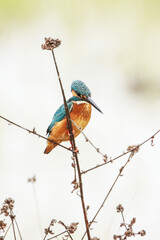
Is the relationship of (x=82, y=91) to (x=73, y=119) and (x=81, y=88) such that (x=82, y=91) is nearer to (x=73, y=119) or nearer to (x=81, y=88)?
(x=81, y=88)

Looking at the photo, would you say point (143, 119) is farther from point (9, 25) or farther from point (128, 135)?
point (9, 25)

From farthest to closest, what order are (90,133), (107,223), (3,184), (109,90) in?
(109,90)
(90,133)
(3,184)
(107,223)

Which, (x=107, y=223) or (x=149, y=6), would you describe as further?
(x=149, y=6)

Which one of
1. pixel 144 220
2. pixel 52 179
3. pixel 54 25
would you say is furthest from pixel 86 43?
pixel 144 220

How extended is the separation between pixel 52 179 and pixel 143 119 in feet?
5.07

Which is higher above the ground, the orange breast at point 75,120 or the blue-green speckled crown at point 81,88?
the blue-green speckled crown at point 81,88

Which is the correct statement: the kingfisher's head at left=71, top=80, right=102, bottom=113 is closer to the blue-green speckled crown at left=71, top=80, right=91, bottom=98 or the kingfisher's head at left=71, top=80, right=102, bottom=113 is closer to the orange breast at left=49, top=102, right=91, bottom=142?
the blue-green speckled crown at left=71, top=80, right=91, bottom=98

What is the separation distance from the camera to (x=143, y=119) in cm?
562

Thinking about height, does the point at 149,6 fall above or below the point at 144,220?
above

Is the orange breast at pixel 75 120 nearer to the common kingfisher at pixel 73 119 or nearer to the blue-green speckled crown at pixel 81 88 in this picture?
the common kingfisher at pixel 73 119

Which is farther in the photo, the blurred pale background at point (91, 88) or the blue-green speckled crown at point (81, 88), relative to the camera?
the blurred pale background at point (91, 88)

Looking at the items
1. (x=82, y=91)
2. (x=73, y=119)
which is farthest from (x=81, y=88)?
(x=73, y=119)

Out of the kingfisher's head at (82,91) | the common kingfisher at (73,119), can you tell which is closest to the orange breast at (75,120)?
the common kingfisher at (73,119)

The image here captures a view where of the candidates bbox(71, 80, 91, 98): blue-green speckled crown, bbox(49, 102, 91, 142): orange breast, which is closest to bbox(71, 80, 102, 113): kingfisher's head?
bbox(71, 80, 91, 98): blue-green speckled crown
